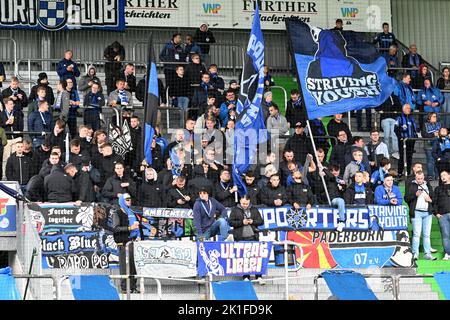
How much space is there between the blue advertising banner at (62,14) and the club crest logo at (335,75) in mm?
5957

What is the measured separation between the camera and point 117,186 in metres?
21.2

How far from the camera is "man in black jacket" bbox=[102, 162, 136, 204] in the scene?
21.1 m

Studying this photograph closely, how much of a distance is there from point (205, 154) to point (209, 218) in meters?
2.16

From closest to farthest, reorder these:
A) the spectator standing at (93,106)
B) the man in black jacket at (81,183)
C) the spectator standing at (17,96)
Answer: the man in black jacket at (81,183) < the spectator standing at (17,96) < the spectator standing at (93,106)

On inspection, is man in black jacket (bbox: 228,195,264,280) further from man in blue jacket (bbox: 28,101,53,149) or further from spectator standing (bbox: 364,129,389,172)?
spectator standing (bbox: 364,129,389,172)

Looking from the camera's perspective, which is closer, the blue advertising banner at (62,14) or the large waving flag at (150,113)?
the large waving flag at (150,113)

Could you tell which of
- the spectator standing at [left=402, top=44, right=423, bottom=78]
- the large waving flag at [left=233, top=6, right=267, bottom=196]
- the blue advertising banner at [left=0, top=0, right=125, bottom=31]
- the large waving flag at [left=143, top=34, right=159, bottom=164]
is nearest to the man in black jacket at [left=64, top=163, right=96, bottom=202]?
the large waving flag at [left=143, top=34, right=159, bottom=164]

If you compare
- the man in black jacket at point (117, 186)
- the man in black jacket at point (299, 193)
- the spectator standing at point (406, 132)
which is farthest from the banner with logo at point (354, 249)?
the spectator standing at point (406, 132)

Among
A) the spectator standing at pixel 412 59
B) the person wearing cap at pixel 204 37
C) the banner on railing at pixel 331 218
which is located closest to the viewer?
the banner on railing at pixel 331 218

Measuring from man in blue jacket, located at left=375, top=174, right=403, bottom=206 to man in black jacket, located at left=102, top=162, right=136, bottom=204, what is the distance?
432 centimetres

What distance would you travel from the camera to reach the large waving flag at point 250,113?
886 inches

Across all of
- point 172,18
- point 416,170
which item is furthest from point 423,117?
point 172,18

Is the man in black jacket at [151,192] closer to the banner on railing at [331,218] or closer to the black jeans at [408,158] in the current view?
the banner on railing at [331,218]
